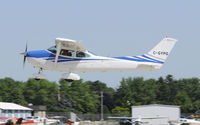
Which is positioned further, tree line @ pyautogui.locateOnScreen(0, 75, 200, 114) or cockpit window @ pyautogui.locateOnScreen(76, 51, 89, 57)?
tree line @ pyautogui.locateOnScreen(0, 75, 200, 114)

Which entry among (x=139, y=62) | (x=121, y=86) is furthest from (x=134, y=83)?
(x=139, y=62)

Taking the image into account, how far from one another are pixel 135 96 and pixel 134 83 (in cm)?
728

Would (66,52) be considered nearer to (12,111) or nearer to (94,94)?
(12,111)

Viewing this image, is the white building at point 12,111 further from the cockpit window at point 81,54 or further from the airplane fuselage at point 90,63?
the cockpit window at point 81,54

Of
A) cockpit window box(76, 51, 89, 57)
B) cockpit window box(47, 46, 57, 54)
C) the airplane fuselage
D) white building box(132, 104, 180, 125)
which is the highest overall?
cockpit window box(47, 46, 57, 54)

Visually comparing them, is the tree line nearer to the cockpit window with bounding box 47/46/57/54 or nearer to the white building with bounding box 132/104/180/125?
the white building with bounding box 132/104/180/125

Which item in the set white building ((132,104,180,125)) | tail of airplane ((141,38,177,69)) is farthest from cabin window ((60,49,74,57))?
white building ((132,104,180,125))

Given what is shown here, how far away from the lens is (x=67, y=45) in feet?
72.7

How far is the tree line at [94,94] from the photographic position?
64.1m

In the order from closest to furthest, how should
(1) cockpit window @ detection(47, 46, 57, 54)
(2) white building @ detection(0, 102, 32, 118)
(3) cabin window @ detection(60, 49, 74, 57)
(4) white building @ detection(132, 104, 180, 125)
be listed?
(3) cabin window @ detection(60, 49, 74, 57) < (1) cockpit window @ detection(47, 46, 57, 54) < (4) white building @ detection(132, 104, 180, 125) < (2) white building @ detection(0, 102, 32, 118)

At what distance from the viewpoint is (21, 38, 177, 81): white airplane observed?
73.2ft

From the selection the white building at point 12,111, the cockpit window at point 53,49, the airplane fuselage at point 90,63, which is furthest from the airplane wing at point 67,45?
the white building at point 12,111

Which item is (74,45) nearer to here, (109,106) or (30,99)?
(30,99)

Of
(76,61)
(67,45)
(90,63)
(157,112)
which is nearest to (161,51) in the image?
(90,63)
